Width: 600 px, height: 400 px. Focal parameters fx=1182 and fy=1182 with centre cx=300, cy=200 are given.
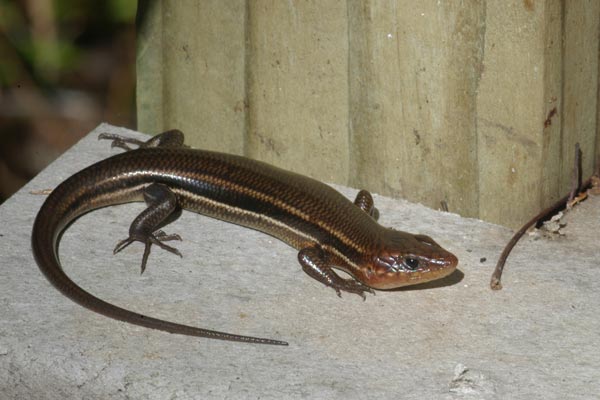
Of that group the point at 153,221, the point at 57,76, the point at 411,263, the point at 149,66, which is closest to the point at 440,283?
the point at 411,263

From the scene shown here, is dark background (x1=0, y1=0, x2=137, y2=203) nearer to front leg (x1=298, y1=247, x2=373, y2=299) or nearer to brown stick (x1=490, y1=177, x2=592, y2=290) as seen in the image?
front leg (x1=298, y1=247, x2=373, y2=299)

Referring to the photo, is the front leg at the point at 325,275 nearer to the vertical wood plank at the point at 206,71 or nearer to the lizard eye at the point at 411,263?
the lizard eye at the point at 411,263

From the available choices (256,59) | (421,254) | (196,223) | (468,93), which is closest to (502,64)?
(468,93)

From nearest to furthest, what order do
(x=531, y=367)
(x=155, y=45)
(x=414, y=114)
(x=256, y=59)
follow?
(x=531, y=367), (x=414, y=114), (x=256, y=59), (x=155, y=45)

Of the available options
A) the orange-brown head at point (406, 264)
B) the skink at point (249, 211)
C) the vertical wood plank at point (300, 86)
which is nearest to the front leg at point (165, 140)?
the skink at point (249, 211)

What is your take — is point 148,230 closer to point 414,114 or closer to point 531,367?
point 414,114

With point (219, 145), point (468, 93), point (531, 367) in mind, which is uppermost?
point (468, 93)
